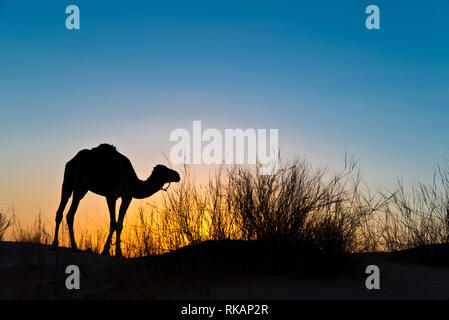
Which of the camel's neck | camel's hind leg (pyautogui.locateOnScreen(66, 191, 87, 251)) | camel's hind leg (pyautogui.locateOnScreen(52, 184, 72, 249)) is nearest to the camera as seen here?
camel's hind leg (pyautogui.locateOnScreen(66, 191, 87, 251))

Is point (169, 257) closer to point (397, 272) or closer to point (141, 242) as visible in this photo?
point (141, 242)

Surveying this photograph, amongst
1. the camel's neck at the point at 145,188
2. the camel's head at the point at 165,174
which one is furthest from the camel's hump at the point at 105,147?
the camel's head at the point at 165,174

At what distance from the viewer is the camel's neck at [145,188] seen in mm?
11109

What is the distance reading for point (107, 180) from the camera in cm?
1098

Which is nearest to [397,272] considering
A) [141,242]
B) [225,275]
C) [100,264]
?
[225,275]

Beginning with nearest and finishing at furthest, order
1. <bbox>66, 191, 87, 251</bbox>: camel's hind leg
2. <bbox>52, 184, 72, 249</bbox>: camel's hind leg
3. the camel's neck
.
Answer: <bbox>66, 191, 87, 251</bbox>: camel's hind leg < <bbox>52, 184, 72, 249</bbox>: camel's hind leg < the camel's neck

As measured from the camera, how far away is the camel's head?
10898 millimetres

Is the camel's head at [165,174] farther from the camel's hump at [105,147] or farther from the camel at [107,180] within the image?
the camel's hump at [105,147]

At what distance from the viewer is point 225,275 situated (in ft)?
18.1

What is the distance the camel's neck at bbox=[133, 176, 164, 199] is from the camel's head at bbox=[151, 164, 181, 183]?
0.18 metres

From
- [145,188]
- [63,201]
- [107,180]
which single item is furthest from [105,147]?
[63,201]

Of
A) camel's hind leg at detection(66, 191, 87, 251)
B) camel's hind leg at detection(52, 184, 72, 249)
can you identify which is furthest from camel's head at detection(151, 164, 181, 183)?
camel's hind leg at detection(52, 184, 72, 249)

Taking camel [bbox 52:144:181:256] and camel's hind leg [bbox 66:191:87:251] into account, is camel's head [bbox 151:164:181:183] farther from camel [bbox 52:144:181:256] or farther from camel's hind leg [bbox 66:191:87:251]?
camel's hind leg [bbox 66:191:87:251]
